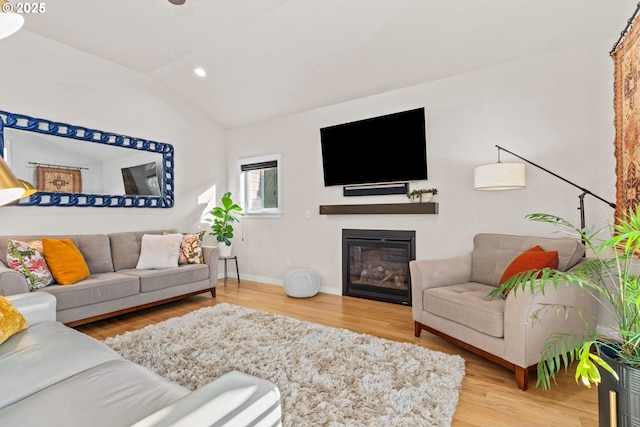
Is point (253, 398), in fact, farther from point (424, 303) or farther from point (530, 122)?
point (530, 122)

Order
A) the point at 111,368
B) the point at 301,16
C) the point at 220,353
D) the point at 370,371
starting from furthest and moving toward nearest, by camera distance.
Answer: the point at 301,16
the point at 220,353
the point at 370,371
the point at 111,368

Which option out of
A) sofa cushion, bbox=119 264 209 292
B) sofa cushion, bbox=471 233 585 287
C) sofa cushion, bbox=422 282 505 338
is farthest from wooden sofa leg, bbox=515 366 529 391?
sofa cushion, bbox=119 264 209 292

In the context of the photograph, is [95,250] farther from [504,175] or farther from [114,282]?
[504,175]

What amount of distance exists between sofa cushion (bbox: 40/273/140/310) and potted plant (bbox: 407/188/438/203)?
121 inches

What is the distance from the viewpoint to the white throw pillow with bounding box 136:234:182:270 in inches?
149

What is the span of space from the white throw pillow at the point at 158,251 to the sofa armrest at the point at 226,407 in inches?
126

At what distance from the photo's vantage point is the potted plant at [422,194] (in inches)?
140

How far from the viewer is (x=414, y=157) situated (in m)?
3.64

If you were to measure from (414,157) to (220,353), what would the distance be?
108 inches

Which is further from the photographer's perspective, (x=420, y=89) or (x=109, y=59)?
(x=109, y=59)

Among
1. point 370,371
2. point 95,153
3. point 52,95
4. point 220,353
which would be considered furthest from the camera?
point 95,153

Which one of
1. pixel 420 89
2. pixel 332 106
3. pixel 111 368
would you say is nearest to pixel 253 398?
pixel 111 368

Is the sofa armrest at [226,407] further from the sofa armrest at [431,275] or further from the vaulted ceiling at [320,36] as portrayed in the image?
the vaulted ceiling at [320,36]

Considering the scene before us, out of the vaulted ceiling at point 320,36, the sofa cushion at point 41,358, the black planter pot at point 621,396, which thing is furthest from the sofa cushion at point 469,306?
the vaulted ceiling at point 320,36
